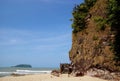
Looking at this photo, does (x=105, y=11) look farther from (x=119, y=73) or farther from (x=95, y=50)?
(x=119, y=73)

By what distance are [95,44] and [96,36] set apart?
3.12ft

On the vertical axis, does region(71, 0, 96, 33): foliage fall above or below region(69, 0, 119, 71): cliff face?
above

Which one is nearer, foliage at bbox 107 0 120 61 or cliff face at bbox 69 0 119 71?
foliage at bbox 107 0 120 61

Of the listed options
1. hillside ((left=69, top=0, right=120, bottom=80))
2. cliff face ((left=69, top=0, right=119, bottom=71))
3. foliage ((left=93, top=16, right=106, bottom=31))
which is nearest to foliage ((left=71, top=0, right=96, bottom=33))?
hillside ((left=69, top=0, right=120, bottom=80))

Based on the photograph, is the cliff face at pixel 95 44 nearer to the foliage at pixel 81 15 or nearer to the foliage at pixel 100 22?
the foliage at pixel 100 22

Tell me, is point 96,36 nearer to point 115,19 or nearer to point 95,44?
point 95,44

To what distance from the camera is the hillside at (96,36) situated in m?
28.0

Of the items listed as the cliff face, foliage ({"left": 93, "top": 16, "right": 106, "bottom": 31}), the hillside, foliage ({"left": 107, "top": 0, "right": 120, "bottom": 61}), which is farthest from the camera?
foliage ({"left": 93, "top": 16, "right": 106, "bottom": 31})

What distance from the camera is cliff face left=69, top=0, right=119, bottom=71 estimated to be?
2927cm

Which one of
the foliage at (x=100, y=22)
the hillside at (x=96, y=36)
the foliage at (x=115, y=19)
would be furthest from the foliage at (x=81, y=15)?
the foliage at (x=115, y=19)

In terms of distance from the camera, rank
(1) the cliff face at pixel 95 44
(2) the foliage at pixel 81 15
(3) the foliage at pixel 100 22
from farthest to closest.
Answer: (2) the foliage at pixel 81 15 < (3) the foliage at pixel 100 22 < (1) the cliff face at pixel 95 44

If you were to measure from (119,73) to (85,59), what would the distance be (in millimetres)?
5301

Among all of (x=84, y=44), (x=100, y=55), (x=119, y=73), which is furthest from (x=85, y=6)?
(x=119, y=73)

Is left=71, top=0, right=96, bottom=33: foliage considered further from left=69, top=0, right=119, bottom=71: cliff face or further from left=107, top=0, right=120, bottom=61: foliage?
left=107, top=0, right=120, bottom=61: foliage
